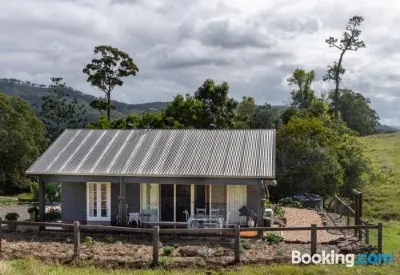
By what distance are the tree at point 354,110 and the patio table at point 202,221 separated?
62454 millimetres

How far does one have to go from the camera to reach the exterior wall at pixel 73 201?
74.2 ft

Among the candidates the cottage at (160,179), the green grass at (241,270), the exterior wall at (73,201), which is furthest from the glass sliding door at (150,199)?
the green grass at (241,270)

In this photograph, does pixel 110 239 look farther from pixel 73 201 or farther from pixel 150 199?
pixel 73 201

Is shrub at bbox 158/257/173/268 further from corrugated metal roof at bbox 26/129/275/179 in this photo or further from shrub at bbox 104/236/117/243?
corrugated metal roof at bbox 26/129/275/179

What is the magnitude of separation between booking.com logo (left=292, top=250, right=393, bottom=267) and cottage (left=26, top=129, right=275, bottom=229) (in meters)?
5.10

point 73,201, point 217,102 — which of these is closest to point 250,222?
point 73,201

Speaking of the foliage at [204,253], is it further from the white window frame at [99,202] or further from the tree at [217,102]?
the tree at [217,102]

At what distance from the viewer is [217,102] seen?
1828 inches

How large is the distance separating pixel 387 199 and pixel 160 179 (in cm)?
2386

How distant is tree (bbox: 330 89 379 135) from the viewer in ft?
262

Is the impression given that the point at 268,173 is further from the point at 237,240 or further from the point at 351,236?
the point at 237,240

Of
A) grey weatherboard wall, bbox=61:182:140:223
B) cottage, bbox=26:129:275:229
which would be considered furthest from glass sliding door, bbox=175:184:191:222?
grey weatherboard wall, bbox=61:182:140:223

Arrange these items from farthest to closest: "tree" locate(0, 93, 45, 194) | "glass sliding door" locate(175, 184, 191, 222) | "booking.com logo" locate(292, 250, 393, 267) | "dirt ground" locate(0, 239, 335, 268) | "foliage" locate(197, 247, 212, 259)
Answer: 1. "tree" locate(0, 93, 45, 194)
2. "glass sliding door" locate(175, 184, 191, 222)
3. "foliage" locate(197, 247, 212, 259)
4. "booking.com logo" locate(292, 250, 393, 267)
5. "dirt ground" locate(0, 239, 335, 268)

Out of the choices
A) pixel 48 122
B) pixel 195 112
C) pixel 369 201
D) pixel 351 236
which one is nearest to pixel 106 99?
pixel 195 112
